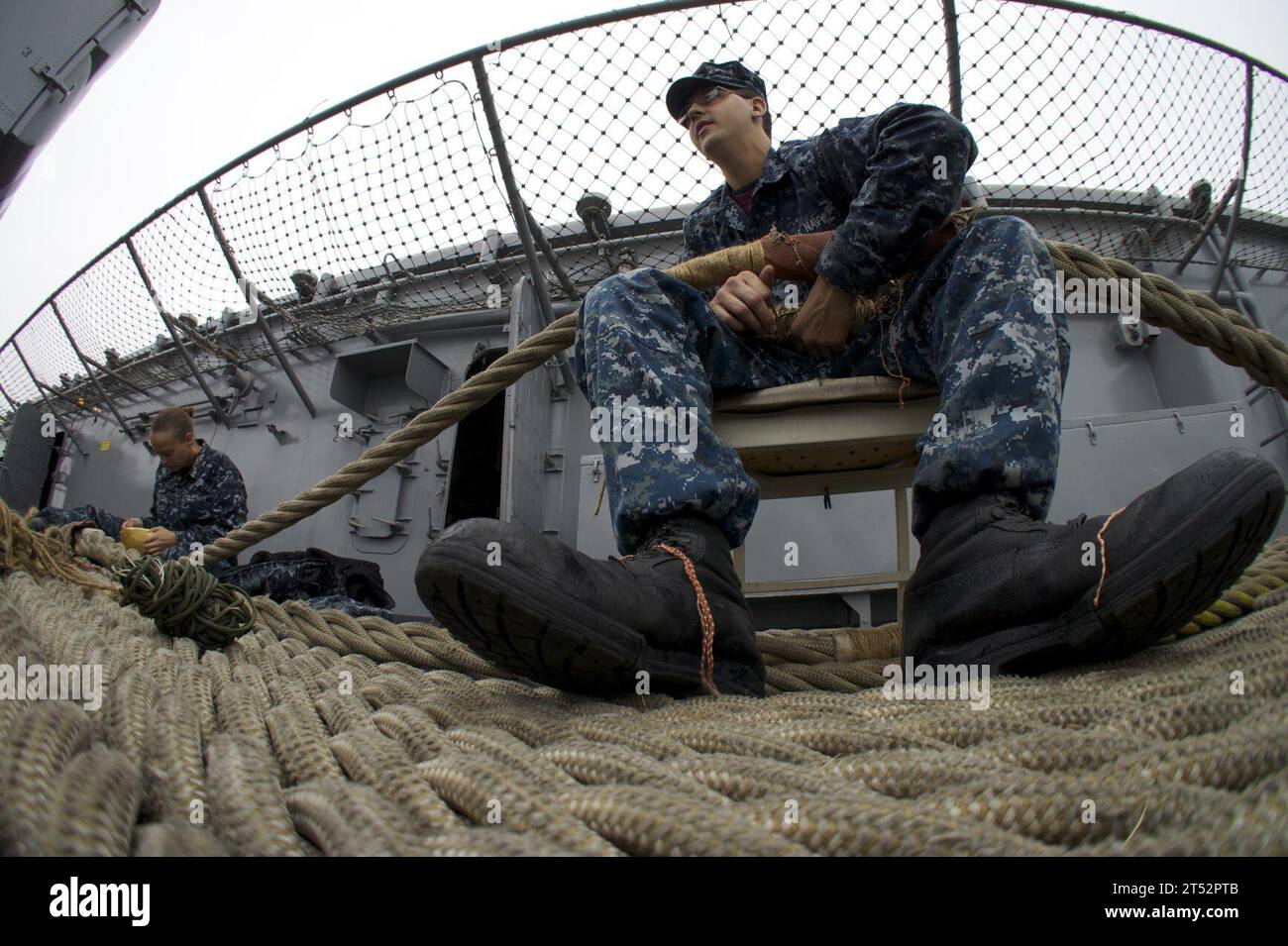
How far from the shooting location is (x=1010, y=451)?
65 cm

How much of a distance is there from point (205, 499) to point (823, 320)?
2484mm

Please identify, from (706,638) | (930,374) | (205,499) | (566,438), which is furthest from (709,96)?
(205,499)

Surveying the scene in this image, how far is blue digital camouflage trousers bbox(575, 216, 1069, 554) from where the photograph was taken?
0.67 metres

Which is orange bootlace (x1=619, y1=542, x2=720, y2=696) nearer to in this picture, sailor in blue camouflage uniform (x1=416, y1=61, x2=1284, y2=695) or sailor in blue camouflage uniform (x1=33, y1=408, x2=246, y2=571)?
sailor in blue camouflage uniform (x1=416, y1=61, x2=1284, y2=695)

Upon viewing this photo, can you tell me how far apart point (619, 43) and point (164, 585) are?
6.31 feet

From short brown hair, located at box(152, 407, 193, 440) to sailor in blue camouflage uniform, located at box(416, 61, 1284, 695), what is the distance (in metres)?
2.24

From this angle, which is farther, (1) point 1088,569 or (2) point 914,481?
(2) point 914,481

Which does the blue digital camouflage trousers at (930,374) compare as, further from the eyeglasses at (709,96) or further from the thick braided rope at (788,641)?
the eyeglasses at (709,96)

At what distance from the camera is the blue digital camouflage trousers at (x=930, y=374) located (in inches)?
26.3

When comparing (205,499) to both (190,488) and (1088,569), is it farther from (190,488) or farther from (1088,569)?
(1088,569)

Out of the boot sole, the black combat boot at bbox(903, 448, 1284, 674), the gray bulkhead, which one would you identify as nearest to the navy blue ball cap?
the gray bulkhead

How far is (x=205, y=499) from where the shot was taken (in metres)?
2.55

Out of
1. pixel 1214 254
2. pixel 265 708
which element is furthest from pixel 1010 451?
pixel 1214 254
